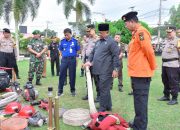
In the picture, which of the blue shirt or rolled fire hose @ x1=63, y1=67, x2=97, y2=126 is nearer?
rolled fire hose @ x1=63, y1=67, x2=97, y2=126

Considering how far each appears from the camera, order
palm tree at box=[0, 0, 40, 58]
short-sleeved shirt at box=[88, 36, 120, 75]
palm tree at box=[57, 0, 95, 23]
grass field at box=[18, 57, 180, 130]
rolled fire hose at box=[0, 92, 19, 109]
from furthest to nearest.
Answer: palm tree at box=[57, 0, 95, 23], palm tree at box=[0, 0, 40, 58], rolled fire hose at box=[0, 92, 19, 109], short-sleeved shirt at box=[88, 36, 120, 75], grass field at box=[18, 57, 180, 130]

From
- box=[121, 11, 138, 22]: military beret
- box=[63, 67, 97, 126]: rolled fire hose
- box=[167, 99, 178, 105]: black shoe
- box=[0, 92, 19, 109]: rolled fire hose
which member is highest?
box=[121, 11, 138, 22]: military beret

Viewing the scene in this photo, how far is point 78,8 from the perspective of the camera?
28969mm

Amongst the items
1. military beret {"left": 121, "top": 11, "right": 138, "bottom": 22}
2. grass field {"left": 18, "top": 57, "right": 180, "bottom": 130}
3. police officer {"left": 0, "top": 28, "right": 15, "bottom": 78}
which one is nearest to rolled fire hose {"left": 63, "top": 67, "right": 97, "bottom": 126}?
grass field {"left": 18, "top": 57, "right": 180, "bottom": 130}

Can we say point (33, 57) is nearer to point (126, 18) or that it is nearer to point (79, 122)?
point (79, 122)

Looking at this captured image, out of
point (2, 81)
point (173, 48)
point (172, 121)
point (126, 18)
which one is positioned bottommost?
point (172, 121)

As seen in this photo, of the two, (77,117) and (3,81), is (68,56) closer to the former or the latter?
(3,81)

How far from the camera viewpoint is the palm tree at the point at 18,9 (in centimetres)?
2509

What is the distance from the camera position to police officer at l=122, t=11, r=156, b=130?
4871 millimetres

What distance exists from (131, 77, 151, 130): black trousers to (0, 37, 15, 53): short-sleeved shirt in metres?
6.89

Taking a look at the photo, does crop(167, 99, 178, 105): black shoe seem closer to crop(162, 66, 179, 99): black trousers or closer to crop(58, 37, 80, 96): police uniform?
crop(162, 66, 179, 99): black trousers

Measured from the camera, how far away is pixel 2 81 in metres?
7.59

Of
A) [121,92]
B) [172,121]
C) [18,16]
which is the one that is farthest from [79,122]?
[18,16]

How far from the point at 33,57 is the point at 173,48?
→ 15.7ft
